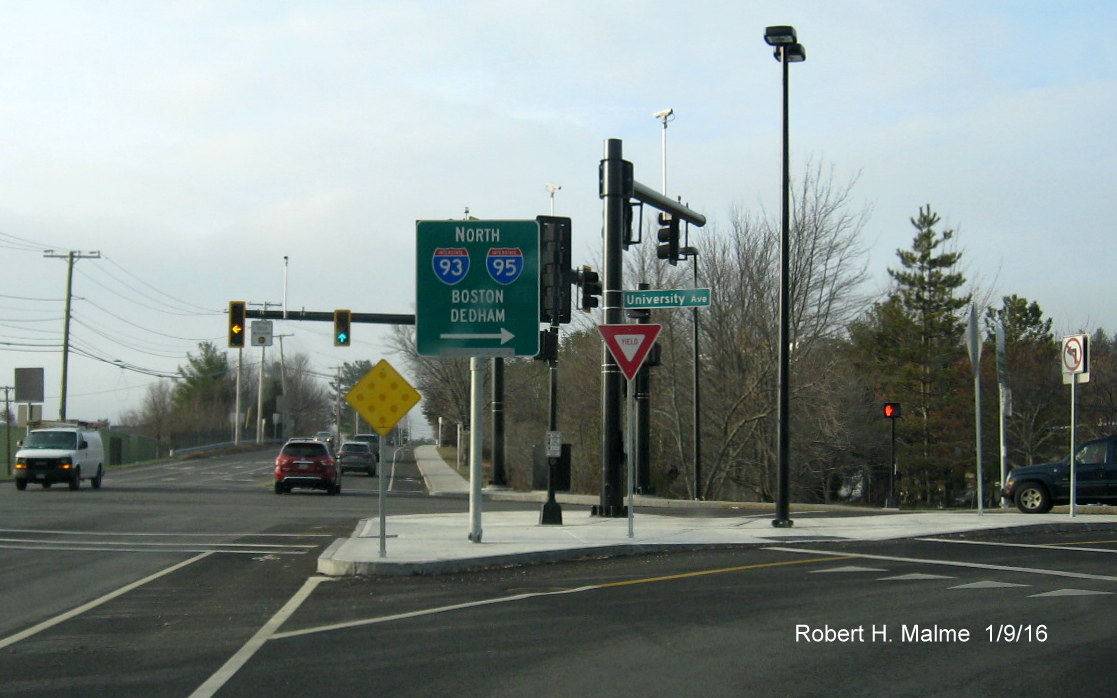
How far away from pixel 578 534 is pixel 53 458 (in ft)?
78.4

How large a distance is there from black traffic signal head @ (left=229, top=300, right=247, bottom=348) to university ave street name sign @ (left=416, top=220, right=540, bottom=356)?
18514 mm

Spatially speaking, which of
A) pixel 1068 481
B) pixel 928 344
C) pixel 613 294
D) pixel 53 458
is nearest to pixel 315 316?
pixel 53 458

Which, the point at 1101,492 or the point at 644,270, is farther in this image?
the point at 644,270

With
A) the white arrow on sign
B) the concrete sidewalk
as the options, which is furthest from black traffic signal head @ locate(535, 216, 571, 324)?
the concrete sidewalk

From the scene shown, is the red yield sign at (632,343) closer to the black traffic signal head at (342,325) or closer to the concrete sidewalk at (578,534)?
the concrete sidewalk at (578,534)

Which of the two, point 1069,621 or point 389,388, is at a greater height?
point 389,388

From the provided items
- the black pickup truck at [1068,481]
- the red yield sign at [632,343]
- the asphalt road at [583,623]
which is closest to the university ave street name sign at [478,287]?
the red yield sign at [632,343]

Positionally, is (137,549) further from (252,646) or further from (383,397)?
(252,646)

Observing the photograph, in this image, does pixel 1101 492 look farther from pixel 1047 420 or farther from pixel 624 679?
pixel 1047 420

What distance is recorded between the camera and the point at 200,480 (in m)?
44.5

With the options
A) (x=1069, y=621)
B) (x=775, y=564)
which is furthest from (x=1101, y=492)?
(x=1069, y=621)

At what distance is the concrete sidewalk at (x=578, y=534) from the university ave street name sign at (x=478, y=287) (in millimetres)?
2854

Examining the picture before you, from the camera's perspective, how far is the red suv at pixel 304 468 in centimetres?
3378

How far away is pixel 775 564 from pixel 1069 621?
4636 mm
